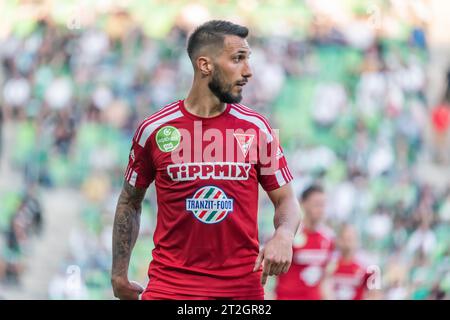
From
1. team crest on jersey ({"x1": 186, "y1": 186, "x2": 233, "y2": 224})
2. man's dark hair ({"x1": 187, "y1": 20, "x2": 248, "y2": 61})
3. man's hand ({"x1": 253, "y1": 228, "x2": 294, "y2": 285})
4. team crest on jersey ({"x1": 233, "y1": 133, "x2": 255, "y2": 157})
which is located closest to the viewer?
man's hand ({"x1": 253, "y1": 228, "x2": 294, "y2": 285})

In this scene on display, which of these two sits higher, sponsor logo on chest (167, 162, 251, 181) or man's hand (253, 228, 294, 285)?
sponsor logo on chest (167, 162, 251, 181)

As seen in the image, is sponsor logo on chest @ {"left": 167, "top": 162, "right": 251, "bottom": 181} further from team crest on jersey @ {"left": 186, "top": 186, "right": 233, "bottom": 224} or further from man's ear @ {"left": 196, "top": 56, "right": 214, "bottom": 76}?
man's ear @ {"left": 196, "top": 56, "right": 214, "bottom": 76}

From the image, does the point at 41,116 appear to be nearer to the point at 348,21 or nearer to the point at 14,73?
the point at 14,73

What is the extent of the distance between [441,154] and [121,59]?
17.7 feet

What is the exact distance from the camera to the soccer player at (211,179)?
5977 mm

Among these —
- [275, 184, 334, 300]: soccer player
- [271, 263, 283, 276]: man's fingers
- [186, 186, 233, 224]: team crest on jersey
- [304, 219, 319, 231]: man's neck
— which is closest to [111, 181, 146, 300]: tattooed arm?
[186, 186, 233, 224]: team crest on jersey

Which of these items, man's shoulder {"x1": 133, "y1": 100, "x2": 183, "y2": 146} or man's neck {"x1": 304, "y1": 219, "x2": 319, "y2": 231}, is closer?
man's shoulder {"x1": 133, "y1": 100, "x2": 183, "y2": 146}

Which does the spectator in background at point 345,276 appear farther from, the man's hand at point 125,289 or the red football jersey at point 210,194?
the red football jersey at point 210,194

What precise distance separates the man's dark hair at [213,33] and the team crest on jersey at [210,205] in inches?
32.9

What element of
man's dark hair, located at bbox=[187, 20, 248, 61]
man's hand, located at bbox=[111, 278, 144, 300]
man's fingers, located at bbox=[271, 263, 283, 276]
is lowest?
man's hand, located at bbox=[111, 278, 144, 300]

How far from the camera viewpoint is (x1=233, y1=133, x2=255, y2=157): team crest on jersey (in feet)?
19.9

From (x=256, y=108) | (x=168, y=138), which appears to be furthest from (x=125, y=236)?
(x=256, y=108)

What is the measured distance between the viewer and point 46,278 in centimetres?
1505

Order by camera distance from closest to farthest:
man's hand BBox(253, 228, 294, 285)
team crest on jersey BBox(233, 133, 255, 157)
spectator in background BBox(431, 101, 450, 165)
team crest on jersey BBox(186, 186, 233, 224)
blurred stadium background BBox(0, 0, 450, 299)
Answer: man's hand BBox(253, 228, 294, 285), team crest on jersey BBox(186, 186, 233, 224), team crest on jersey BBox(233, 133, 255, 157), blurred stadium background BBox(0, 0, 450, 299), spectator in background BBox(431, 101, 450, 165)
